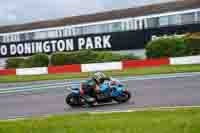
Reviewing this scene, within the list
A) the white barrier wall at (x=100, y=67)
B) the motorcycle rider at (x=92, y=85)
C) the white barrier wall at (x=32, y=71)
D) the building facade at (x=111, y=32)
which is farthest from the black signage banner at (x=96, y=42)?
the motorcycle rider at (x=92, y=85)

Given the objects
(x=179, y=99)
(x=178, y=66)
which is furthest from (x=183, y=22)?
(x=179, y=99)

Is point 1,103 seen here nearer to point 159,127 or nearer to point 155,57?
point 159,127

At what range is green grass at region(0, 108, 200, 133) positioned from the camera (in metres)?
8.18

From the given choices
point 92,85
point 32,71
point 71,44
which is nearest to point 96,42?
point 71,44

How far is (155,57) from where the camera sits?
1235 inches

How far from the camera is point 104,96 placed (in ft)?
44.1

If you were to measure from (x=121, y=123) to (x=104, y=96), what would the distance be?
4515mm

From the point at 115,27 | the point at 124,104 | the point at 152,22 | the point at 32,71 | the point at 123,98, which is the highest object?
the point at 152,22

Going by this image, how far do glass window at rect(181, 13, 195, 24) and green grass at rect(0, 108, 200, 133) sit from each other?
2464 cm

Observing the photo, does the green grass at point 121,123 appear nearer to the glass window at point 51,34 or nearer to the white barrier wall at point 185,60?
the white barrier wall at point 185,60

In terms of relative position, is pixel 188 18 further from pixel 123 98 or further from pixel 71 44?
pixel 123 98

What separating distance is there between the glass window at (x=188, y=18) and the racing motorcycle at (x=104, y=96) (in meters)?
21.7

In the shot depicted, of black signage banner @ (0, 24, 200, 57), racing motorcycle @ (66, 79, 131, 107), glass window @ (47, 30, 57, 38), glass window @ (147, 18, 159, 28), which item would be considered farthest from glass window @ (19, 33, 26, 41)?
racing motorcycle @ (66, 79, 131, 107)

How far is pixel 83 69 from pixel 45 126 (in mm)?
20291
